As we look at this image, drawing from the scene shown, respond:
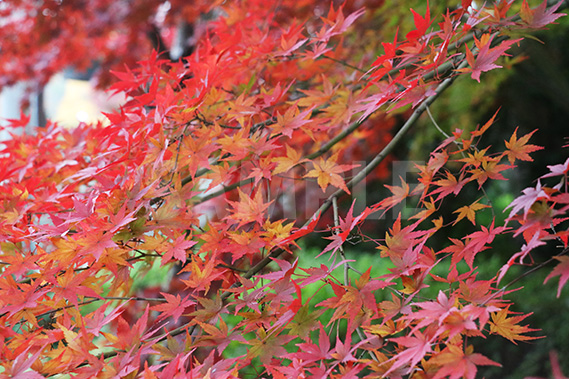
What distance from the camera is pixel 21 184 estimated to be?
4.57 feet

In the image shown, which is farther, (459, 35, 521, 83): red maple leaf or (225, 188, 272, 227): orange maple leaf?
(225, 188, 272, 227): orange maple leaf

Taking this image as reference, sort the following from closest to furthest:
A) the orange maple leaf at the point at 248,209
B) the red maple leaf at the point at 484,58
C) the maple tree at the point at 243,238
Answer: the maple tree at the point at 243,238 < the red maple leaf at the point at 484,58 < the orange maple leaf at the point at 248,209

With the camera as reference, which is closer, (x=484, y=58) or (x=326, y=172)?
(x=484, y=58)

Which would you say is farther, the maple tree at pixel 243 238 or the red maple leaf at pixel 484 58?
the red maple leaf at pixel 484 58

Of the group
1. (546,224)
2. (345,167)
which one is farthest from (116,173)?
(546,224)

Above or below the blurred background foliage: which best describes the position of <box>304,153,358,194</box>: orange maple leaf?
above

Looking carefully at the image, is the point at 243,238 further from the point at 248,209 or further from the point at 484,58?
the point at 484,58

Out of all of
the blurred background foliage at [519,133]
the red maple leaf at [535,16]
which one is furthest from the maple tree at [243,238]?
the blurred background foliage at [519,133]

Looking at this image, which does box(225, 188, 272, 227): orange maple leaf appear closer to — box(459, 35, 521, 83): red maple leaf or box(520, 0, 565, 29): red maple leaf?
box(459, 35, 521, 83): red maple leaf

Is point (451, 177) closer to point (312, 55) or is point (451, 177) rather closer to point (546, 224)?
point (546, 224)

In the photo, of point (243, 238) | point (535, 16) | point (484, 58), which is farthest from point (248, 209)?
point (535, 16)

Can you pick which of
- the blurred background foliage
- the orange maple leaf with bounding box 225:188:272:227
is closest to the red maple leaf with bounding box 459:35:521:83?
the orange maple leaf with bounding box 225:188:272:227

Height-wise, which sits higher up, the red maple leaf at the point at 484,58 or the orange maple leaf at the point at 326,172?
the red maple leaf at the point at 484,58

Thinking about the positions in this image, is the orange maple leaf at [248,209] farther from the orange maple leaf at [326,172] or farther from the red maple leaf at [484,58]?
the red maple leaf at [484,58]
